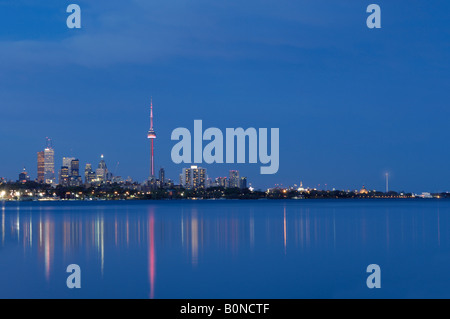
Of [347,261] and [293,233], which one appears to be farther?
[293,233]

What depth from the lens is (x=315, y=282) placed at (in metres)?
27.2

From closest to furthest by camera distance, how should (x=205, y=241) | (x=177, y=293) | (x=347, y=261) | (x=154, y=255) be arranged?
(x=177, y=293)
(x=347, y=261)
(x=154, y=255)
(x=205, y=241)

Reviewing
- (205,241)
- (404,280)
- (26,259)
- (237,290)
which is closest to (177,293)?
(237,290)

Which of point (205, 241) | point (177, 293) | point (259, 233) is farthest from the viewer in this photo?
point (259, 233)

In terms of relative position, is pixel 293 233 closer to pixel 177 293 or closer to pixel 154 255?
pixel 154 255

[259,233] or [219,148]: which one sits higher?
[219,148]

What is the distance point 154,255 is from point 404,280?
17.6 meters
